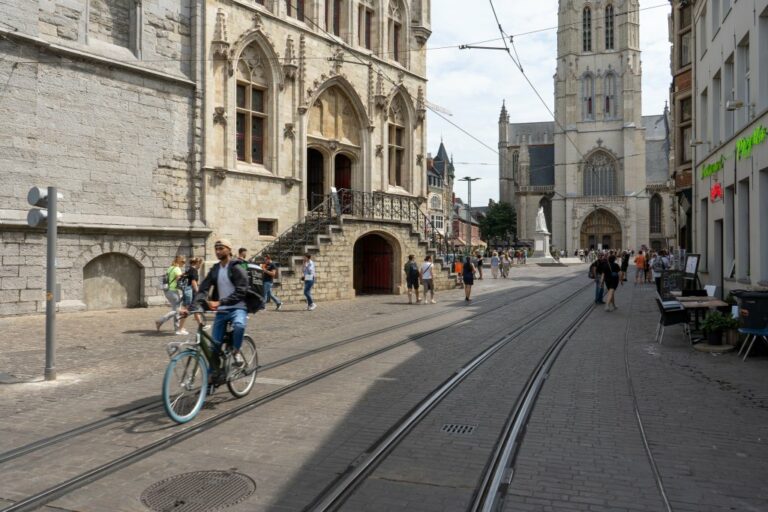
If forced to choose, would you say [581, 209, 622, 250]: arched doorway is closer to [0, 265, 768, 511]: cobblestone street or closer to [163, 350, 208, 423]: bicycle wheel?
[0, 265, 768, 511]: cobblestone street

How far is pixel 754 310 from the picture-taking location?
362 inches

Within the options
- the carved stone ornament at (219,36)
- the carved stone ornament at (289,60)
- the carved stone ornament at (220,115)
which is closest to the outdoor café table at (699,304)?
the carved stone ornament at (220,115)

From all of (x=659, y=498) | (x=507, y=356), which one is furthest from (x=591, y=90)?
(x=659, y=498)

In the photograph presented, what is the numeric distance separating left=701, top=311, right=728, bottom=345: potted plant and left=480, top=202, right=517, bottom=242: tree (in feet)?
273

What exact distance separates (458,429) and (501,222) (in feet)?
292

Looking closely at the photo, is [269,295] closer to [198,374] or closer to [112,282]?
[112,282]

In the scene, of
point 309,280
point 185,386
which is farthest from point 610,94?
point 185,386

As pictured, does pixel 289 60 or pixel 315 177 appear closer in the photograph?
pixel 289 60

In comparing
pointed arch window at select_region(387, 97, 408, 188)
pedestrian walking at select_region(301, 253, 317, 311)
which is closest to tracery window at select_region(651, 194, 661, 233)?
pointed arch window at select_region(387, 97, 408, 188)

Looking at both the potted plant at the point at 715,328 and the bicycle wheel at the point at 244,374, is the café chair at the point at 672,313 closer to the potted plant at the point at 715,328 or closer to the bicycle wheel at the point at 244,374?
the potted plant at the point at 715,328

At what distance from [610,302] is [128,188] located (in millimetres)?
13614

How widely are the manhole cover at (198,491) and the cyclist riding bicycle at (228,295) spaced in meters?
2.22

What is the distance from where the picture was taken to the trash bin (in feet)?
29.9

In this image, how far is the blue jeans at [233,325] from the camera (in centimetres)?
672
